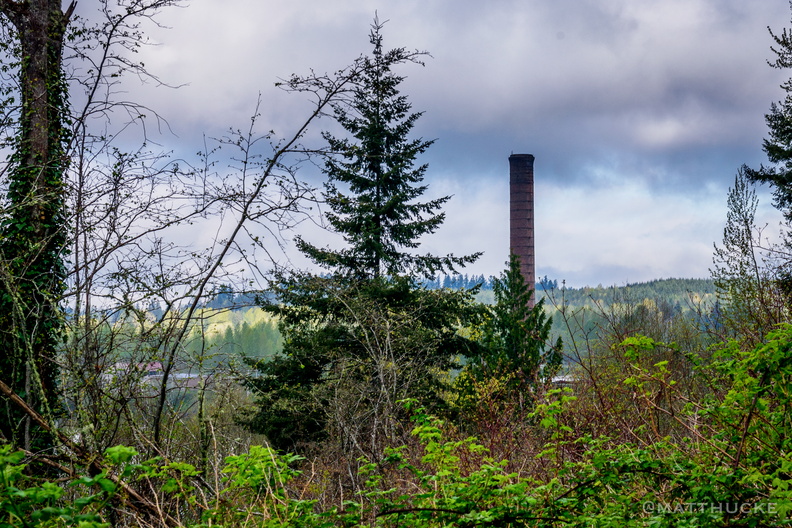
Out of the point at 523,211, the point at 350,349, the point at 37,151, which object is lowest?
the point at 350,349

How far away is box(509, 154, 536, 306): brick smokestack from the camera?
140 feet

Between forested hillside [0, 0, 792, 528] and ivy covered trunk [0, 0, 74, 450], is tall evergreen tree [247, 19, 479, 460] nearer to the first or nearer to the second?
forested hillside [0, 0, 792, 528]

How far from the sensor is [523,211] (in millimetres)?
43406

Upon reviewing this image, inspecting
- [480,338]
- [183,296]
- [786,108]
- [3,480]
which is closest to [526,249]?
[480,338]

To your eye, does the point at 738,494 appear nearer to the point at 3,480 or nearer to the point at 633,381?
the point at 633,381

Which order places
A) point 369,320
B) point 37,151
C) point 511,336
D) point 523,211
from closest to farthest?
point 37,151 → point 369,320 → point 511,336 → point 523,211

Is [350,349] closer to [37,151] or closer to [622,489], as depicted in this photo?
[37,151]

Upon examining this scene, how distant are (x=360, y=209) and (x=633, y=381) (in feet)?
57.8

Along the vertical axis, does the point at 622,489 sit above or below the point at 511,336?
above

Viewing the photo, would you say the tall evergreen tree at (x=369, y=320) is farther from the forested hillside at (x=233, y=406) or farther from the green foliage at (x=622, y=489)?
the green foliage at (x=622, y=489)

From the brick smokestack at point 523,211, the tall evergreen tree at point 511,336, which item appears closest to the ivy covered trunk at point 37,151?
the tall evergreen tree at point 511,336

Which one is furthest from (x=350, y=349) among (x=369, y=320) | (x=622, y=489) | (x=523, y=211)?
(x=523, y=211)

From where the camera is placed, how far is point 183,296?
556 cm

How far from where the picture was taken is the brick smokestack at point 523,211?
42.8 metres
